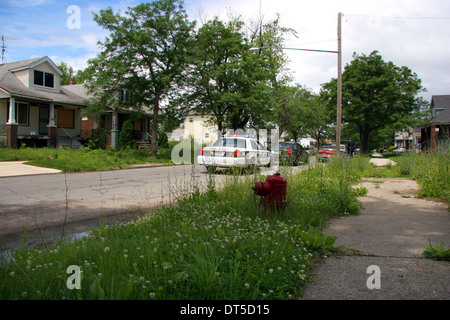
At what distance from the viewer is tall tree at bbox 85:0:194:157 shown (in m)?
20.6

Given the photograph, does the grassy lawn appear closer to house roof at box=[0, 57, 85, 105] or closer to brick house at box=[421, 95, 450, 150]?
house roof at box=[0, 57, 85, 105]

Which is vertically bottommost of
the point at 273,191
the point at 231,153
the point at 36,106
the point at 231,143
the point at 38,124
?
the point at 273,191

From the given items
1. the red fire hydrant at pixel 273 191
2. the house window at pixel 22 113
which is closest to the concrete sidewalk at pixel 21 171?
the house window at pixel 22 113

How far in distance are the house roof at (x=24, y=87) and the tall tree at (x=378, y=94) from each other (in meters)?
32.1

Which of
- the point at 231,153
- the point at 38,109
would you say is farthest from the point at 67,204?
the point at 38,109

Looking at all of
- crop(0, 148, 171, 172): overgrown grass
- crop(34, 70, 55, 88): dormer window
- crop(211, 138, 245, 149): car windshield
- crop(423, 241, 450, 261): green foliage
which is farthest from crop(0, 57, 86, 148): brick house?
crop(423, 241, 450, 261): green foliage

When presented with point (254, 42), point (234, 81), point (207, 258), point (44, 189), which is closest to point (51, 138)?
point (234, 81)

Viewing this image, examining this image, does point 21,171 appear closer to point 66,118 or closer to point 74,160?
point 74,160

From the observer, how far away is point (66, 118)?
28469 millimetres

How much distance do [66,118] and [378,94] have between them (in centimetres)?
3525

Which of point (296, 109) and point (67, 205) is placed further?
point (296, 109)

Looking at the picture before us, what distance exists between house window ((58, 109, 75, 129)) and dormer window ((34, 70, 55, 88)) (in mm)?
2335

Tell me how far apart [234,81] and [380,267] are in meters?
23.6
